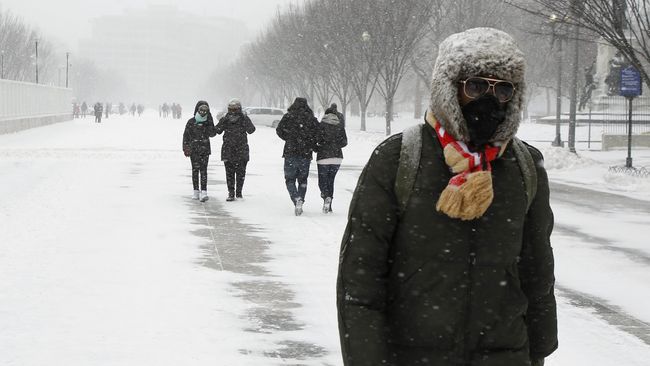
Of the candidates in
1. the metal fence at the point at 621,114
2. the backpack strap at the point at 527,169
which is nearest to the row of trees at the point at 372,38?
the metal fence at the point at 621,114

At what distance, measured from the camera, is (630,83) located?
24594 millimetres

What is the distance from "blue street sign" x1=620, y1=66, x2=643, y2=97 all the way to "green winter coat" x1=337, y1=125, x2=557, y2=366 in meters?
23.1

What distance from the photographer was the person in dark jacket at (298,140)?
13.6 metres

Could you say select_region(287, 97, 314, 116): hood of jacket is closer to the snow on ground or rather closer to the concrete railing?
the snow on ground

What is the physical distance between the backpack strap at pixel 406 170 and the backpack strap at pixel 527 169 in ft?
1.00

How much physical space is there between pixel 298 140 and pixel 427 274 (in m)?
11.1

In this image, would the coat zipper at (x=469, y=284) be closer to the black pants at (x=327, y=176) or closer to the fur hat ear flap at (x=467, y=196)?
the fur hat ear flap at (x=467, y=196)

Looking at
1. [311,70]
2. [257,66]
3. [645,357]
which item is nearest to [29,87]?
[311,70]

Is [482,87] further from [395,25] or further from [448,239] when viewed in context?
[395,25]

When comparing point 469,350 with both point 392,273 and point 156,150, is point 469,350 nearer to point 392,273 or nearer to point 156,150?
point 392,273

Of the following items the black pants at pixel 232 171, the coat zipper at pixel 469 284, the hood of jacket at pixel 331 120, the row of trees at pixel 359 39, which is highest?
the row of trees at pixel 359 39

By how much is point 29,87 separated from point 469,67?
5466 centimetres

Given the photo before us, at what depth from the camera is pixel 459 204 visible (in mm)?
2559

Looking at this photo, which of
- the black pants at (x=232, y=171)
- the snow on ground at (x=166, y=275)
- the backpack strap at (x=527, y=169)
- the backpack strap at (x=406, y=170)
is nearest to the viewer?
the backpack strap at (x=406, y=170)
